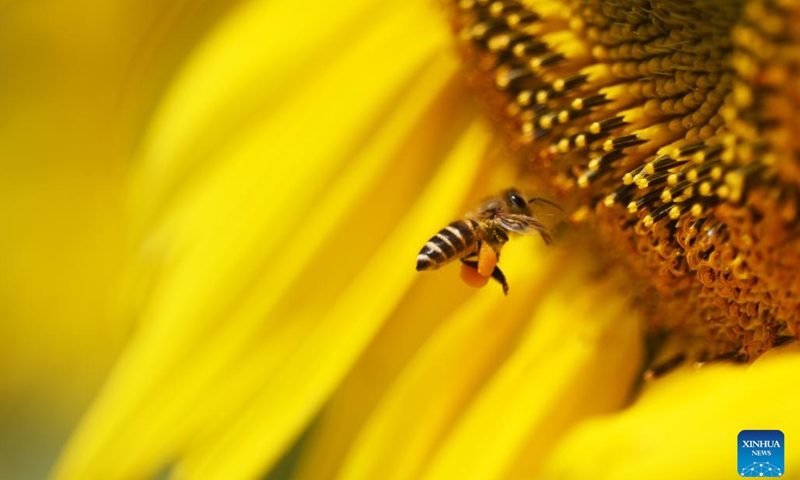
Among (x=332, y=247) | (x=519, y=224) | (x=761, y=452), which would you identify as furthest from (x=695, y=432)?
(x=332, y=247)

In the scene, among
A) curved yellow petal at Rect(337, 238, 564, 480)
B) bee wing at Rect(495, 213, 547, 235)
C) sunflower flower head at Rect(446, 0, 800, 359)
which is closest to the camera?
sunflower flower head at Rect(446, 0, 800, 359)

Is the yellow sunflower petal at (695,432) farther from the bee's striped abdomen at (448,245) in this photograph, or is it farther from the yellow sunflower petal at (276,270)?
the yellow sunflower petal at (276,270)

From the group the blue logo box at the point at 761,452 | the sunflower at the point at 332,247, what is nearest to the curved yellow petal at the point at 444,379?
the sunflower at the point at 332,247

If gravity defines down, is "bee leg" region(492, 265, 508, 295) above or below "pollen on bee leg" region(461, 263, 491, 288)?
above

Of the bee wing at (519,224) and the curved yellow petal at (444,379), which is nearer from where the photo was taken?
the bee wing at (519,224)

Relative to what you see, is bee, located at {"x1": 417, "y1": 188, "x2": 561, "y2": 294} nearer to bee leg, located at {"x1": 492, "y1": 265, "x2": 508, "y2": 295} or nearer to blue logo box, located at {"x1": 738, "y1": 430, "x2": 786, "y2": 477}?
bee leg, located at {"x1": 492, "y1": 265, "x2": 508, "y2": 295}

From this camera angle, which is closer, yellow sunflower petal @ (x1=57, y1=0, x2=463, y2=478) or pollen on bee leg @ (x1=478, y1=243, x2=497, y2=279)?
pollen on bee leg @ (x1=478, y1=243, x2=497, y2=279)

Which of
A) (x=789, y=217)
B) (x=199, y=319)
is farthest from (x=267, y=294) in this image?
(x=789, y=217)

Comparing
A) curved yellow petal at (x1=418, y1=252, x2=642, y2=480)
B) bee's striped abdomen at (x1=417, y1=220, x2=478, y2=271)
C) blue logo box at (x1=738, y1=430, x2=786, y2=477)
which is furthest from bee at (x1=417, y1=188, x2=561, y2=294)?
blue logo box at (x1=738, y1=430, x2=786, y2=477)
